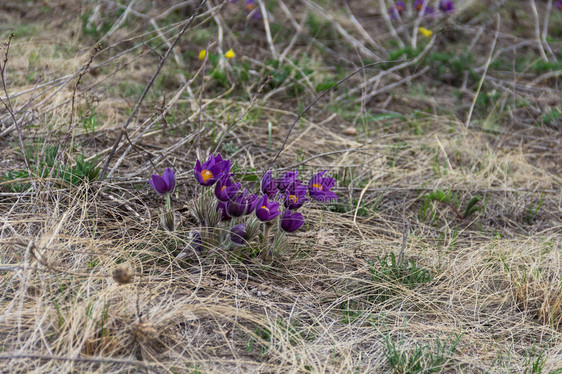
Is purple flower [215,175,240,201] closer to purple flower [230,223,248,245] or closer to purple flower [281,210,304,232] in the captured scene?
purple flower [230,223,248,245]

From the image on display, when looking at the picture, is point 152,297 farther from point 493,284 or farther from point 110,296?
point 493,284

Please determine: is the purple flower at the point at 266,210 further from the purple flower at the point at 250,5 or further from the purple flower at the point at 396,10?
the purple flower at the point at 396,10

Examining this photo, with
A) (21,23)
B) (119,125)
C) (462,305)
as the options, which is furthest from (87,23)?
(462,305)

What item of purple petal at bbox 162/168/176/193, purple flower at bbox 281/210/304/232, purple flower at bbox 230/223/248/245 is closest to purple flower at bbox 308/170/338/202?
purple flower at bbox 281/210/304/232

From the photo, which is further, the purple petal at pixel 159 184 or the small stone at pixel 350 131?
the small stone at pixel 350 131

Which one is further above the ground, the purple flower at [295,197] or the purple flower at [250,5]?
the purple flower at [250,5]

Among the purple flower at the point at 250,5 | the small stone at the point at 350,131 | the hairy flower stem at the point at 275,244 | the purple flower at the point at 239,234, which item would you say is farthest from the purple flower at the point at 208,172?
the purple flower at the point at 250,5
